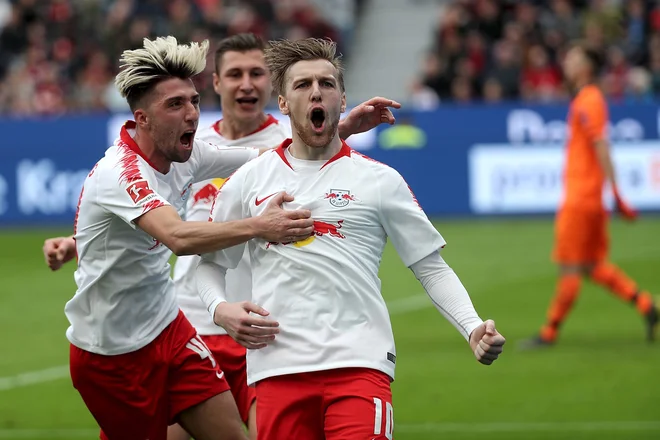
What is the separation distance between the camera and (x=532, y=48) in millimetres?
24047

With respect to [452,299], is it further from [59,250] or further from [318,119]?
[59,250]

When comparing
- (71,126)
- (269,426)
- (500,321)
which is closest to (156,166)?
(269,426)

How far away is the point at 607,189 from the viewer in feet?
64.8

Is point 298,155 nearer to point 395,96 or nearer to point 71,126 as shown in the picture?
point 71,126

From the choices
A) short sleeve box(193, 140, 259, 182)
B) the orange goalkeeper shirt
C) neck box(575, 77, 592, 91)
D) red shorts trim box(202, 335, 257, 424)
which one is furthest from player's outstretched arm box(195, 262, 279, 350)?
neck box(575, 77, 592, 91)

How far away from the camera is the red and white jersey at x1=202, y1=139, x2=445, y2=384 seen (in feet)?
17.0

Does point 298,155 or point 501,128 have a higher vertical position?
point 298,155

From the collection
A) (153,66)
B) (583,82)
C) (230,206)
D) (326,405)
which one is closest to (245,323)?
(326,405)

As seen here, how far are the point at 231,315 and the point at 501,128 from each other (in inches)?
637

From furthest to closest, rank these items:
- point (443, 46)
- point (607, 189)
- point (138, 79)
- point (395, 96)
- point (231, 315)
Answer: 1. point (395, 96)
2. point (443, 46)
3. point (607, 189)
4. point (138, 79)
5. point (231, 315)

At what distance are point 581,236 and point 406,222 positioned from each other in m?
6.65

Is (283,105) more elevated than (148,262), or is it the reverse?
(283,105)

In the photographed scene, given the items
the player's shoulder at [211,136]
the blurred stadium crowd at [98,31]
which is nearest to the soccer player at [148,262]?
the player's shoulder at [211,136]

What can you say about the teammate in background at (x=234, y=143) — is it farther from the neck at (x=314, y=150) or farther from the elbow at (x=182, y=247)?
the elbow at (x=182, y=247)
